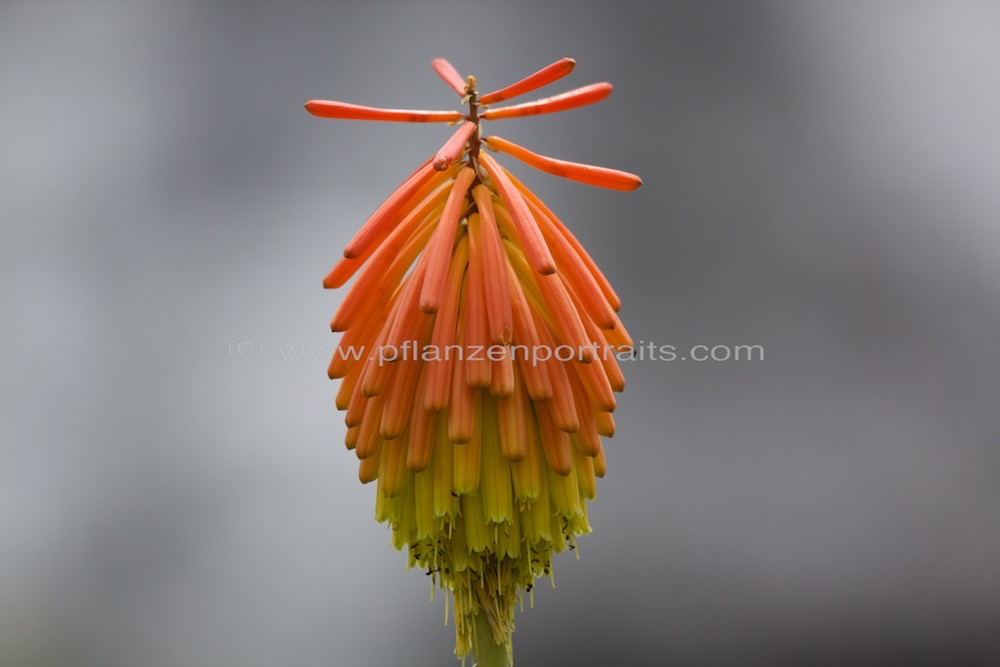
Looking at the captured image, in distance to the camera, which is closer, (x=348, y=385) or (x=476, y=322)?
(x=476, y=322)

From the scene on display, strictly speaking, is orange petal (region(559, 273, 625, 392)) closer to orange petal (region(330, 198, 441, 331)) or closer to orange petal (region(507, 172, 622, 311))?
orange petal (region(507, 172, 622, 311))

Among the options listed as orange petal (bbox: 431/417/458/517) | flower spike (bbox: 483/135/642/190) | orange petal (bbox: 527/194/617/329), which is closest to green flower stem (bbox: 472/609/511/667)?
orange petal (bbox: 431/417/458/517)

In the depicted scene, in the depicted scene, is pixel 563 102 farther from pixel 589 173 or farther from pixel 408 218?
pixel 408 218

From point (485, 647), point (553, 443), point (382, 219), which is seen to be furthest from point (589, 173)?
point (485, 647)

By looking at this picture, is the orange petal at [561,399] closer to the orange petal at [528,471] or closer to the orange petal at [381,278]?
the orange petal at [528,471]

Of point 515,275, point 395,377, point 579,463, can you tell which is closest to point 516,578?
point 579,463

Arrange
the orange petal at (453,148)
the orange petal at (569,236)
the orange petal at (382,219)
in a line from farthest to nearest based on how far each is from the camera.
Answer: the orange petal at (569,236) → the orange petal at (382,219) → the orange petal at (453,148)

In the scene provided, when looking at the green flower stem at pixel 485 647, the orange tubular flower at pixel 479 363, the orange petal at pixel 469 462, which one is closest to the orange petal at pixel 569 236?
the orange tubular flower at pixel 479 363
